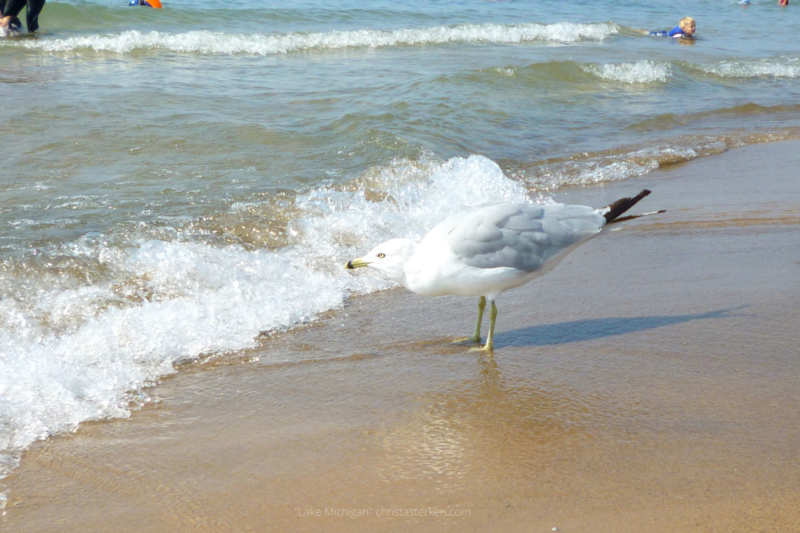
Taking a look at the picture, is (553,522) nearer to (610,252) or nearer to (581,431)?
(581,431)

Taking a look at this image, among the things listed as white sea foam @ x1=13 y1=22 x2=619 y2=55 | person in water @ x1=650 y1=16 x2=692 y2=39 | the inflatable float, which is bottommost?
white sea foam @ x1=13 y1=22 x2=619 y2=55

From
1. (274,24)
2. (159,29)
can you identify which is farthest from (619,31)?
(159,29)

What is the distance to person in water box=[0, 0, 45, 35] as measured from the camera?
44.2 ft

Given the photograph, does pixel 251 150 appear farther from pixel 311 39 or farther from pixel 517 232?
pixel 311 39

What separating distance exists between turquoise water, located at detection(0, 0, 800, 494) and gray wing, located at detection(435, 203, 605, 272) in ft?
3.57

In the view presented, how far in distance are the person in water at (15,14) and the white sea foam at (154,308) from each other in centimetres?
1049

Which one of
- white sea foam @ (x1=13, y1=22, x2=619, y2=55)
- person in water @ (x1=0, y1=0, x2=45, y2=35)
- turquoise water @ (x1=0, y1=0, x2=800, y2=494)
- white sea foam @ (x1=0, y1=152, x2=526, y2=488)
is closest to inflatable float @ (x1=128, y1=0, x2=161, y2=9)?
turquoise water @ (x1=0, y1=0, x2=800, y2=494)

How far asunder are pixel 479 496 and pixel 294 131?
621 centimetres

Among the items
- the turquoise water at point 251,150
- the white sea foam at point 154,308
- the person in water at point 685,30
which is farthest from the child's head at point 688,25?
the white sea foam at point 154,308

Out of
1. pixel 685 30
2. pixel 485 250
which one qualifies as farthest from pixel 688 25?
pixel 485 250

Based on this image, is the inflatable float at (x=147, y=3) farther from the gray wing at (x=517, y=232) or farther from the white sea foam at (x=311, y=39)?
the gray wing at (x=517, y=232)

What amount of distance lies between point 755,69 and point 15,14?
13.0 meters

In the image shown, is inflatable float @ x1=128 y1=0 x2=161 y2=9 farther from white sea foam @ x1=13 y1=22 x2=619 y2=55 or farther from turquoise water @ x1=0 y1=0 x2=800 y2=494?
white sea foam @ x1=13 y1=22 x2=619 y2=55

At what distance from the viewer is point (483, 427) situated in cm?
294
